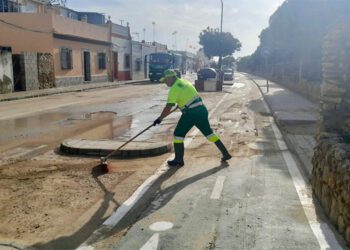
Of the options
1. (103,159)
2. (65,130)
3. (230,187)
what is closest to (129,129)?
(65,130)

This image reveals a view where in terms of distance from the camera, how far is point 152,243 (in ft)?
14.3

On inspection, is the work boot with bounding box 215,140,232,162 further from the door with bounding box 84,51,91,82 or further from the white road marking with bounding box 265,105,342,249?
the door with bounding box 84,51,91,82

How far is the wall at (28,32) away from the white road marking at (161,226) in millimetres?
29143

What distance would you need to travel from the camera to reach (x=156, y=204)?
18.3ft

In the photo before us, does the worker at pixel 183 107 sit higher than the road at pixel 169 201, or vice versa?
the worker at pixel 183 107

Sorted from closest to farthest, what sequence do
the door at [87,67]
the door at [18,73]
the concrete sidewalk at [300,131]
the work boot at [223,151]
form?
the work boot at [223,151], the concrete sidewalk at [300,131], the door at [18,73], the door at [87,67]

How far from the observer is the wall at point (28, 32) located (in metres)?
31.8

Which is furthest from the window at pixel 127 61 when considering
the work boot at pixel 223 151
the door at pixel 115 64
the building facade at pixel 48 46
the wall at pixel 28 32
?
the work boot at pixel 223 151

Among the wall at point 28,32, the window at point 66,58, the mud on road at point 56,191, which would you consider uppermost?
the wall at point 28,32

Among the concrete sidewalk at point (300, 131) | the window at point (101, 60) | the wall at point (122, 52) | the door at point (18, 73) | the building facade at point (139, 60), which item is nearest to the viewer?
the concrete sidewalk at point (300, 131)

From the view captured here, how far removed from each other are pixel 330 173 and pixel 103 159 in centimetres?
374

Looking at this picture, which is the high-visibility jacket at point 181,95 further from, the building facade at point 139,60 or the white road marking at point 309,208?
the building facade at point 139,60

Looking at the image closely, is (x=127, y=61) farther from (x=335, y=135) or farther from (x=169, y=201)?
(x=169, y=201)

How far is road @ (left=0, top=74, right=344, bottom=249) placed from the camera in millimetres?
4496
